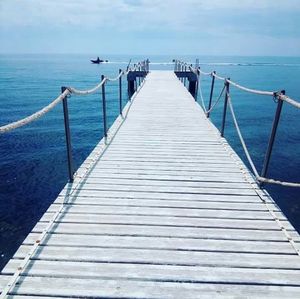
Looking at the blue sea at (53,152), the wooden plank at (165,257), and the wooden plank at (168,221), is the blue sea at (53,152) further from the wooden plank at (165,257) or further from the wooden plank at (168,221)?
the wooden plank at (165,257)

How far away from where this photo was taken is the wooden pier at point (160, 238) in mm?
2885

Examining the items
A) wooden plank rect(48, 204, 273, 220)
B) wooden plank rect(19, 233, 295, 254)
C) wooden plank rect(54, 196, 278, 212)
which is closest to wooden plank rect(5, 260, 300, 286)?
wooden plank rect(19, 233, 295, 254)

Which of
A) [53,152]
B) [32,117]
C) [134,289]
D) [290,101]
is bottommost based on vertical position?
[53,152]

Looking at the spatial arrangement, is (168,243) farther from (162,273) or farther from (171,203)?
(171,203)

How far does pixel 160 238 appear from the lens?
3.57m

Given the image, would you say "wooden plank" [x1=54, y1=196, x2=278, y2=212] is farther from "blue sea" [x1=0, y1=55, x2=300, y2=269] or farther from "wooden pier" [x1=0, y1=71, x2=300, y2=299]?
"blue sea" [x1=0, y1=55, x2=300, y2=269]

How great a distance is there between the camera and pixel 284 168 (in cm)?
1530

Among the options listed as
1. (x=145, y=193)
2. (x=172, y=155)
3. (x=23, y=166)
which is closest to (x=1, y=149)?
(x=23, y=166)

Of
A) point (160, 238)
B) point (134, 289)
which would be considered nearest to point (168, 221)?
point (160, 238)

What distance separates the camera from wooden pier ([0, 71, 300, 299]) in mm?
2885

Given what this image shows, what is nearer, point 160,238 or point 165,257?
point 165,257

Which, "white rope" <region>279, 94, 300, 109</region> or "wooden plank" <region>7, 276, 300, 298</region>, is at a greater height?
"white rope" <region>279, 94, 300, 109</region>

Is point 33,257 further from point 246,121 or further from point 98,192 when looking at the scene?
point 246,121

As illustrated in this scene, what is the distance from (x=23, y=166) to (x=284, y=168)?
13.1 m
